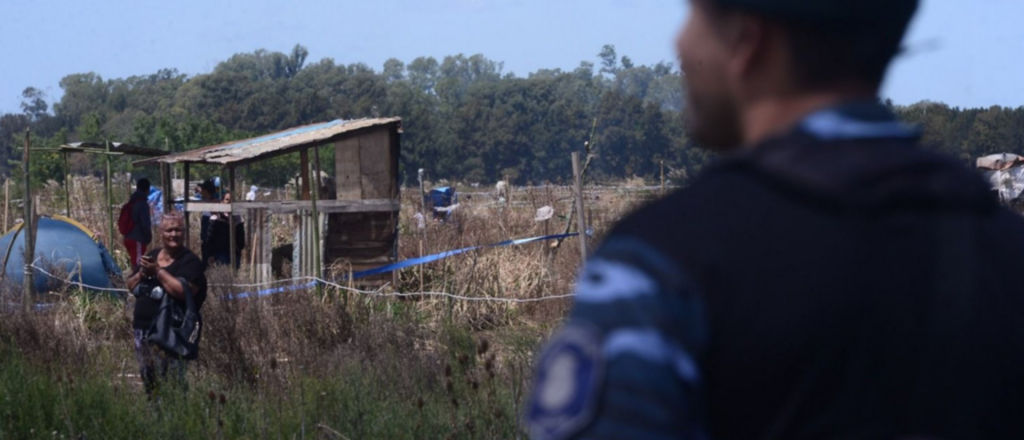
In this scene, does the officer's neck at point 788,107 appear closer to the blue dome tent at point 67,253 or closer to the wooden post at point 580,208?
the wooden post at point 580,208

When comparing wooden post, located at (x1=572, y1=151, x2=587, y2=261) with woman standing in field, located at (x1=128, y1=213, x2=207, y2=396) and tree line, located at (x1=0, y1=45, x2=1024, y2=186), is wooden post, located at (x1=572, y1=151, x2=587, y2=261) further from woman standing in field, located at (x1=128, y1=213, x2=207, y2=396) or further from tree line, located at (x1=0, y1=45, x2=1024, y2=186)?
tree line, located at (x1=0, y1=45, x2=1024, y2=186)

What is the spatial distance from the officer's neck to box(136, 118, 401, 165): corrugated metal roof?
12.1 metres

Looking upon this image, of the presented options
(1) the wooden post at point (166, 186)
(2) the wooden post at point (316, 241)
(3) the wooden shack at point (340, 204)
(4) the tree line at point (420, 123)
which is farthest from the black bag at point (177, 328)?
(4) the tree line at point (420, 123)

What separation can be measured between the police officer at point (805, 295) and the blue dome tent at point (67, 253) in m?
13.4

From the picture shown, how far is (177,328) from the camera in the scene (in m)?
7.81

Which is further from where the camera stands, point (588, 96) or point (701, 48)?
point (588, 96)

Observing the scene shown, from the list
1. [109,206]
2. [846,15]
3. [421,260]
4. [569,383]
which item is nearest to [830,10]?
[846,15]

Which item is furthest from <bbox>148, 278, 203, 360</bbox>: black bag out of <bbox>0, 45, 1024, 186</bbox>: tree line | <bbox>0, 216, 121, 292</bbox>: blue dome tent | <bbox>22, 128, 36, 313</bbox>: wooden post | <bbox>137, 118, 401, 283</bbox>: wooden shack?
<bbox>0, 45, 1024, 186</bbox>: tree line

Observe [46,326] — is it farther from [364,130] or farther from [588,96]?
[588,96]

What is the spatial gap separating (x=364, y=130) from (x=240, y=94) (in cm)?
8531

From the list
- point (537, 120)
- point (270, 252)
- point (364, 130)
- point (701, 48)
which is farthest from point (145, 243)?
point (537, 120)

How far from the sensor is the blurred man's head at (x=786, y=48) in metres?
1.36

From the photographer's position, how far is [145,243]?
593 inches

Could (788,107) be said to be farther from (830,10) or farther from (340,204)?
(340,204)
